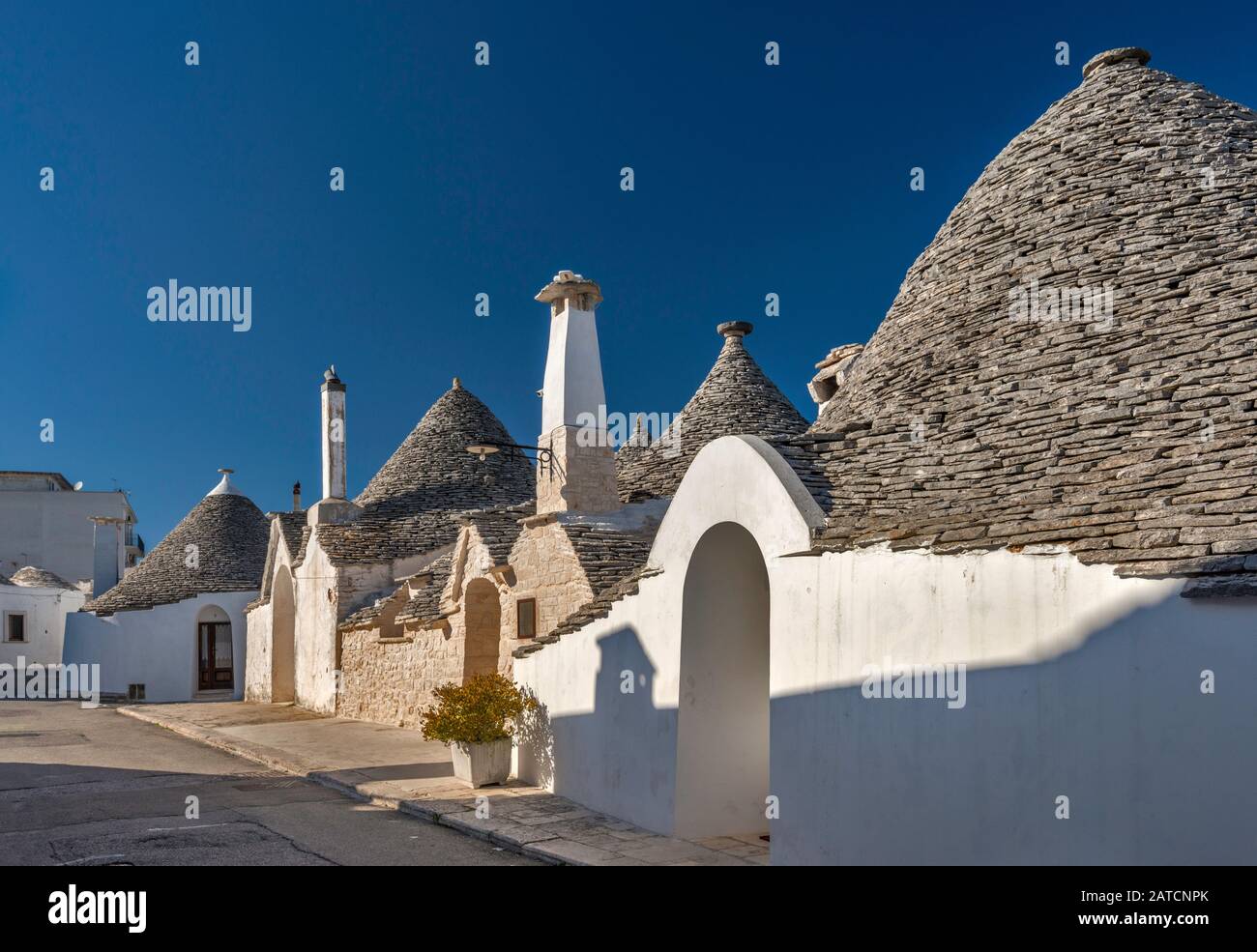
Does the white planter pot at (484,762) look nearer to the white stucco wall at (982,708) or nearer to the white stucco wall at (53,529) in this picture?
the white stucco wall at (982,708)

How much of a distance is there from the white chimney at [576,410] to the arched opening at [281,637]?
545 inches

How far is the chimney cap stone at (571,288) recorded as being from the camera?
1276 centimetres

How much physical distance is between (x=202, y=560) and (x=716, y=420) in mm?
18840

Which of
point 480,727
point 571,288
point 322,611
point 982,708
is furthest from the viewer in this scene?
point 322,611

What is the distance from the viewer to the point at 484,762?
10492mm

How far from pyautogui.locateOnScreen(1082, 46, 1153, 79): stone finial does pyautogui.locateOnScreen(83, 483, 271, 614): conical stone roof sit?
24.4 meters

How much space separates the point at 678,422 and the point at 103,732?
11370 millimetres

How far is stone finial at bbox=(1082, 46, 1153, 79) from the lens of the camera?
32.7 ft

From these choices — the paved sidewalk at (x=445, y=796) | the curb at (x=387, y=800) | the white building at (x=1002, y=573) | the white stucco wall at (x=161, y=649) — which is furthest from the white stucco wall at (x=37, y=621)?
the white building at (x=1002, y=573)

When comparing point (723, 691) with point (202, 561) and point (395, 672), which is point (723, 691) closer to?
point (395, 672)

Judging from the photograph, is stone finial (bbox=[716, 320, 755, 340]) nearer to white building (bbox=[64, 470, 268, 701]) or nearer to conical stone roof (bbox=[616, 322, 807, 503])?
conical stone roof (bbox=[616, 322, 807, 503])

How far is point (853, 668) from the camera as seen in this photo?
6570mm

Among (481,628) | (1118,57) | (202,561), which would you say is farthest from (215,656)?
(1118,57)
